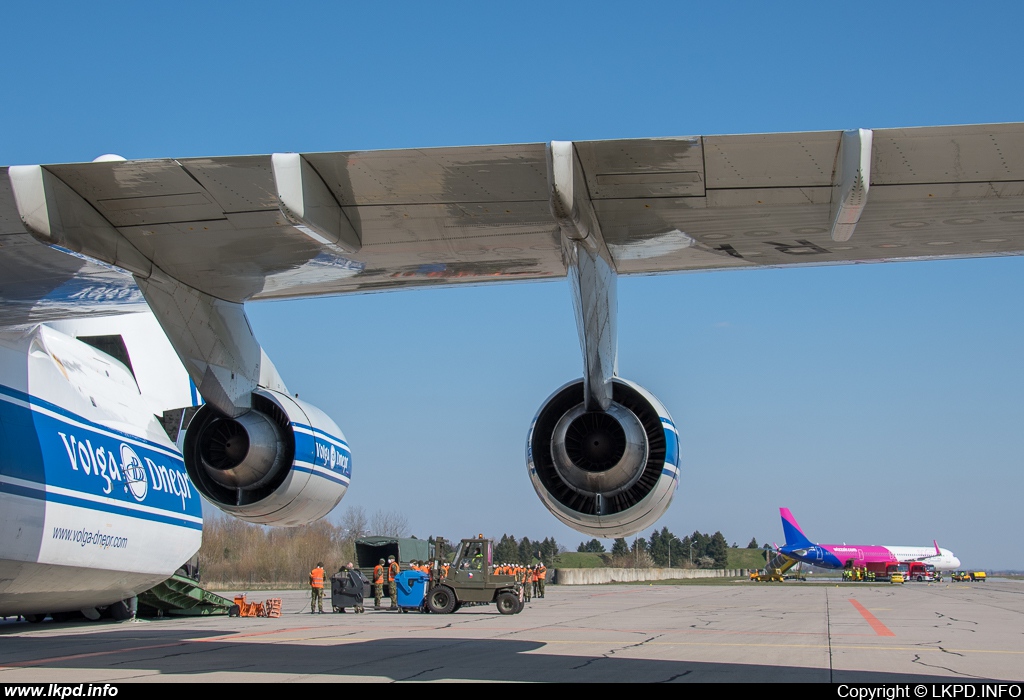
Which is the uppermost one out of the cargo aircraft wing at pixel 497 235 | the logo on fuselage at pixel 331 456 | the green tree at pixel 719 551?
the cargo aircraft wing at pixel 497 235

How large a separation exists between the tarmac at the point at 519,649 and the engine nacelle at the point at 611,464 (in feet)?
6.19

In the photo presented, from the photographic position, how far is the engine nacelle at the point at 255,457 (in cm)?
902

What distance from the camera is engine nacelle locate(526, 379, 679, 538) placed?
7590 mm

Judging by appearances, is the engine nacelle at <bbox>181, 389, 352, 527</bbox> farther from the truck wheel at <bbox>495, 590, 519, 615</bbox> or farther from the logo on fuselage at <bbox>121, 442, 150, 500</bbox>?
the truck wheel at <bbox>495, 590, 519, 615</bbox>

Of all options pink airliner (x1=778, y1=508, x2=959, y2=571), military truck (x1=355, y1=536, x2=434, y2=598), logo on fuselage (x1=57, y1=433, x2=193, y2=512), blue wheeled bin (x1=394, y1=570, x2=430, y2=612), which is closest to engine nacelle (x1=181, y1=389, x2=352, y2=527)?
logo on fuselage (x1=57, y1=433, x2=193, y2=512)

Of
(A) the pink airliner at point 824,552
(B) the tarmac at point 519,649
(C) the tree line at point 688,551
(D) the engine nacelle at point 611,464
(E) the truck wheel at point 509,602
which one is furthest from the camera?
(C) the tree line at point 688,551

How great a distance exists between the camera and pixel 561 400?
26.5 feet

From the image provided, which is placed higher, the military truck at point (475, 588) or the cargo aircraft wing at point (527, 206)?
the cargo aircraft wing at point (527, 206)

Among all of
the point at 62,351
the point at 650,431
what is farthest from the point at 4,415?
the point at 650,431

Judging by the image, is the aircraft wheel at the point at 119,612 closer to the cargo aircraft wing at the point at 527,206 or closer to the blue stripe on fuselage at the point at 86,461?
the blue stripe on fuselage at the point at 86,461

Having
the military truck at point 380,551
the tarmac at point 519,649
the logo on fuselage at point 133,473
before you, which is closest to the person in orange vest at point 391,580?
the tarmac at point 519,649

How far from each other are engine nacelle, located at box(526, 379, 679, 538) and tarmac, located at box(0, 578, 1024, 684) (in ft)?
6.19

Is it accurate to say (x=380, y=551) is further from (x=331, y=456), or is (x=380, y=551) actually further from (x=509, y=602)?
(x=331, y=456)

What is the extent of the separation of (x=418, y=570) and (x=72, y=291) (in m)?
14.3
